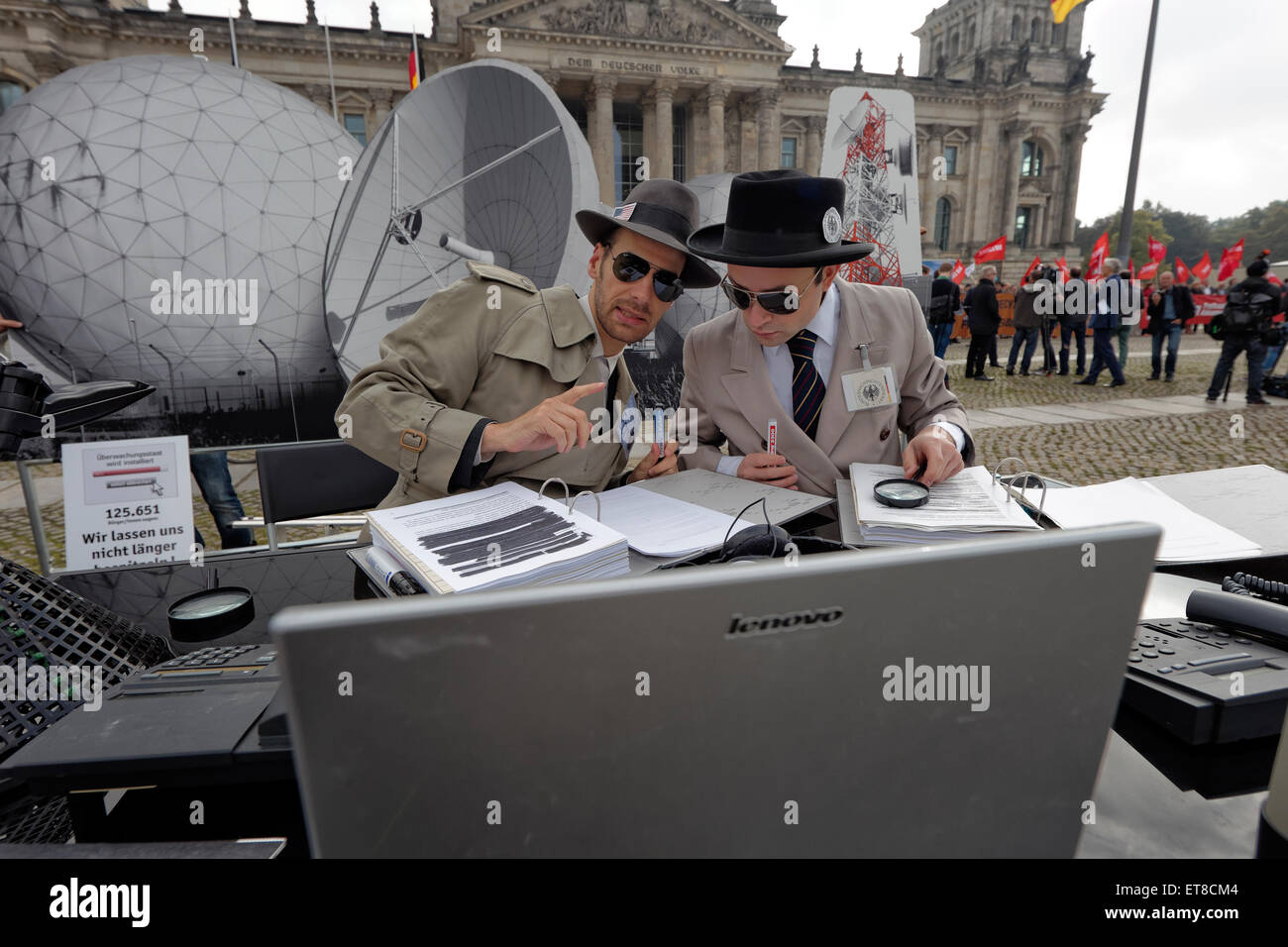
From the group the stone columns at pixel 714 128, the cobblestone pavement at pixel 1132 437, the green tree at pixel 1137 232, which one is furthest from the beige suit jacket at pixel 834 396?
the green tree at pixel 1137 232

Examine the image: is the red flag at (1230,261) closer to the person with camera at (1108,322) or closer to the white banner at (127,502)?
the person with camera at (1108,322)

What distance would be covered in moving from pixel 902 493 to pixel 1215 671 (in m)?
0.57

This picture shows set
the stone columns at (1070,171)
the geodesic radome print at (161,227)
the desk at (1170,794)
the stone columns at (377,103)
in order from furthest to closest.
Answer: the stone columns at (1070,171) → the stone columns at (377,103) → the geodesic radome print at (161,227) → the desk at (1170,794)

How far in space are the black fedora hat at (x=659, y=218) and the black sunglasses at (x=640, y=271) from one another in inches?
2.8

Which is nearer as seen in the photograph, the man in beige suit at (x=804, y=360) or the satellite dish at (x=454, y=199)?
the man in beige suit at (x=804, y=360)

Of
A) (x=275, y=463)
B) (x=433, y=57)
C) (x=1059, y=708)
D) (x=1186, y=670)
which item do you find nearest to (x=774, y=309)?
(x=1186, y=670)

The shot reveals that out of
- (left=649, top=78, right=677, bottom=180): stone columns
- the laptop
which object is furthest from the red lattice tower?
(left=649, top=78, right=677, bottom=180): stone columns

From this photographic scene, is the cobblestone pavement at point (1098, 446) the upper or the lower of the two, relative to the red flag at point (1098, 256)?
lower

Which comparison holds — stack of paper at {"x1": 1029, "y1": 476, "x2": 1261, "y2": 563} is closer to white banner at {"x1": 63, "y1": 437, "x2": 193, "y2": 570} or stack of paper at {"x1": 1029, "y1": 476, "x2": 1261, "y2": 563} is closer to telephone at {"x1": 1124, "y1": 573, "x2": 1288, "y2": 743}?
telephone at {"x1": 1124, "y1": 573, "x2": 1288, "y2": 743}

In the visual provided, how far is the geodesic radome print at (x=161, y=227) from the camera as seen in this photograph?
663 cm

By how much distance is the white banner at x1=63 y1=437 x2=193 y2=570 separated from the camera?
266cm

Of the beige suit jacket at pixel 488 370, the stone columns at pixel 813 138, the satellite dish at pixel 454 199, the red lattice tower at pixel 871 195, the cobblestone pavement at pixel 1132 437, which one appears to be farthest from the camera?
the stone columns at pixel 813 138

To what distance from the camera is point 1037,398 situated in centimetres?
989
